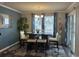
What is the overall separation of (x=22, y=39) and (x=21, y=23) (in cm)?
47

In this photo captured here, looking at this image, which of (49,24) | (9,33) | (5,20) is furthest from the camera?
(9,33)

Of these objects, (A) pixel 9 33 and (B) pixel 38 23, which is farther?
(A) pixel 9 33

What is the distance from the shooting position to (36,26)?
3826 mm

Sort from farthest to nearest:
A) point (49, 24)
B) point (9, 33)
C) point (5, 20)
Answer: point (9, 33) < point (5, 20) < point (49, 24)

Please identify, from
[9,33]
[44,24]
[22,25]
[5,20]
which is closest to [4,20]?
[5,20]

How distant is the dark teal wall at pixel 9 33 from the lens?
13.1ft

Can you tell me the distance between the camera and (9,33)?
439 cm

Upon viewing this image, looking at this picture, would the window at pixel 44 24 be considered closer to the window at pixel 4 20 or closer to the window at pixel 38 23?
the window at pixel 38 23

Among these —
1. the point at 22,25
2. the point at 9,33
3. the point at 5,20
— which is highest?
the point at 5,20

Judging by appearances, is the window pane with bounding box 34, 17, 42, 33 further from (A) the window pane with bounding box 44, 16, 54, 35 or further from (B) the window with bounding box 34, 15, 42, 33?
(A) the window pane with bounding box 44, 16, 54, 35

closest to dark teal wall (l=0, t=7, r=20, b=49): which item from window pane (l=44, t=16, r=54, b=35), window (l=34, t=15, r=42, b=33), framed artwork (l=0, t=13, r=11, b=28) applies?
framed artwork (l=0, t=13, r=11, b=28)

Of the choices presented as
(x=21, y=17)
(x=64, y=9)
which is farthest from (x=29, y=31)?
(x=64, y=9)

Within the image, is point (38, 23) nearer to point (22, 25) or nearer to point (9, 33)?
point (22, 25)

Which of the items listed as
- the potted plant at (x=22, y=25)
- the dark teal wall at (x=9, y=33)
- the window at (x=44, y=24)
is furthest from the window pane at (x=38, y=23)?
the dark teal wall at (x=9, y=33)
